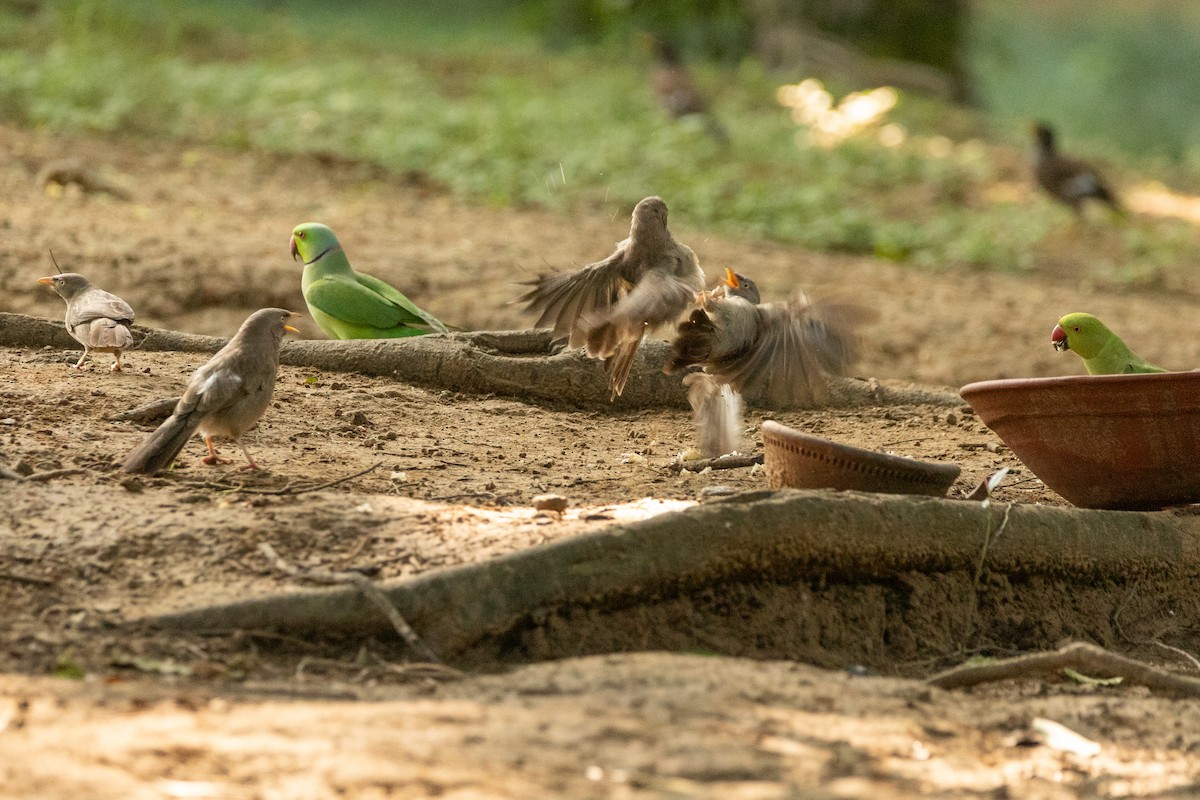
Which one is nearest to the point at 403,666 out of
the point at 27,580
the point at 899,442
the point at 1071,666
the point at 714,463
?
the point at 27,580

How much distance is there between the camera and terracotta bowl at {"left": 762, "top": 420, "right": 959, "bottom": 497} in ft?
14.8

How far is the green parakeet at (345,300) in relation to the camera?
663 cm

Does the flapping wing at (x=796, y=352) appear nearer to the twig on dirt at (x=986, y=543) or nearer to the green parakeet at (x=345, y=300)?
the twig on dirt at (x=986, y=543)

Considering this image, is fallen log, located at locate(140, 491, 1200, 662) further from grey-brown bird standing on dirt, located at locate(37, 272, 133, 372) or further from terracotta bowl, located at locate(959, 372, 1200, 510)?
grey-brown bird standing on dirt, located at locate(37, 272, 133, 372)

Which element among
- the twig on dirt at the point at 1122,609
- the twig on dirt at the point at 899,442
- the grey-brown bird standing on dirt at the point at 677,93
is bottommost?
the twig on dirt at the point at 1122,609

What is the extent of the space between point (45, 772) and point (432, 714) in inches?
31.1

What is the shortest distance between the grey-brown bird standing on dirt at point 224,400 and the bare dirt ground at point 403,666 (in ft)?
0.33

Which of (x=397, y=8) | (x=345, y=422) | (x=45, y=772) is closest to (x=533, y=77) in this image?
(x=397, y=8)

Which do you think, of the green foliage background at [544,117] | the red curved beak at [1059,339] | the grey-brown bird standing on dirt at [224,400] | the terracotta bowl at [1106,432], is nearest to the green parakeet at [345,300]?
the grey-brown bird standing on dirt at [224,400]

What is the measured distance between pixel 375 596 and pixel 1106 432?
2.57 meters

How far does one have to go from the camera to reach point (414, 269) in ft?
29.9

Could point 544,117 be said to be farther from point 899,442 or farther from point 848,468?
point 848,468

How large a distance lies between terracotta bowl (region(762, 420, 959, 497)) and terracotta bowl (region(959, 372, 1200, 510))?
0.34 meters

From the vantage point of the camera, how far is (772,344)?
5.23 m
